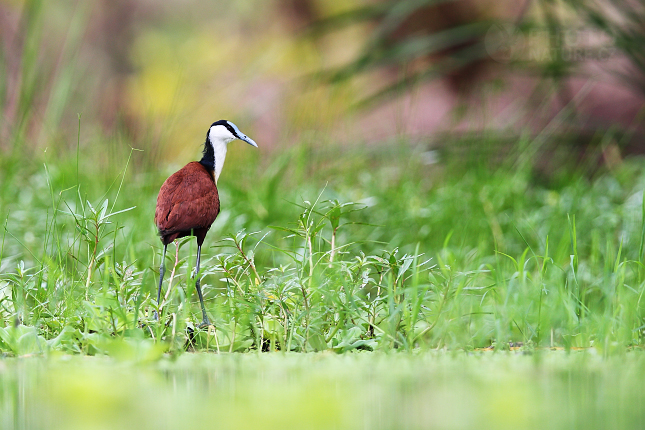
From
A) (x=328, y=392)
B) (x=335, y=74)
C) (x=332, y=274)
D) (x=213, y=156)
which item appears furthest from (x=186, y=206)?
(x=335, y=74)

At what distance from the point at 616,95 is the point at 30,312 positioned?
539 centimetres

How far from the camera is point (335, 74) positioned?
4590mm

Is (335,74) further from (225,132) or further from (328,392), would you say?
(328,392)

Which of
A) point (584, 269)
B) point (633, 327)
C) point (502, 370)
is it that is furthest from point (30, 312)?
point (584, 269)

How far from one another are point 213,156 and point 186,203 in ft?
0.85

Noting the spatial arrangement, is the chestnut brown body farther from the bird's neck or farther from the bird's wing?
the bird's neck

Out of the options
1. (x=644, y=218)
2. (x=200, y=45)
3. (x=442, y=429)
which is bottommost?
(x=442, y=429)

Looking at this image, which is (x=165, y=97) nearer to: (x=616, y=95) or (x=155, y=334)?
(x=616, y=95)

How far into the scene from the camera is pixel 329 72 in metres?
4.70

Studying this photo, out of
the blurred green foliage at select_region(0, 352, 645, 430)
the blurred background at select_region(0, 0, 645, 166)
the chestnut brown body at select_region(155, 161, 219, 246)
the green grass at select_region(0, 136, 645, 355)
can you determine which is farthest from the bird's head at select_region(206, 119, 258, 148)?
the blurred background at select_region(0, 0, 645, 166)

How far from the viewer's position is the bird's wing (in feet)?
6.00

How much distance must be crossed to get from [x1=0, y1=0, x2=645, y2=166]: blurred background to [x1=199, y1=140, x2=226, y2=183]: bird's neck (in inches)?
41.9

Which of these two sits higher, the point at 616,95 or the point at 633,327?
the point at 616,95

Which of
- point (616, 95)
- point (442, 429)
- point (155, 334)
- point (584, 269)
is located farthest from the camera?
point (616, 95)
